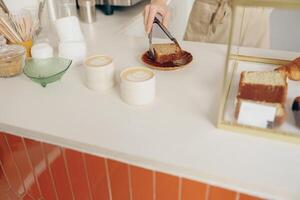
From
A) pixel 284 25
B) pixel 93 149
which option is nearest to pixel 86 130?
pixel 93 149

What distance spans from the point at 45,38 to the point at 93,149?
A: 0.59 m

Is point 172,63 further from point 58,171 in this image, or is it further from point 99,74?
point 58,171

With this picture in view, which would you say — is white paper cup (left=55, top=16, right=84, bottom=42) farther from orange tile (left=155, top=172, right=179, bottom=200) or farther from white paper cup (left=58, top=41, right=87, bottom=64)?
orange tile (left=155, top=172, right=179, bottom=200)

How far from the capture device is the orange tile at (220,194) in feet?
1.85

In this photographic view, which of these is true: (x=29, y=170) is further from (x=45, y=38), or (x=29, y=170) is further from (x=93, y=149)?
(x=45, y=38)

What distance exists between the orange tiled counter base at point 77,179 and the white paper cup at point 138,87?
0.15m

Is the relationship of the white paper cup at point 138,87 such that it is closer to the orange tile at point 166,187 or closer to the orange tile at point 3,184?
the orange tile at point 166,187

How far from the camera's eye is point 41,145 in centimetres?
70

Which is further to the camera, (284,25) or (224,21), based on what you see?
(284,25)

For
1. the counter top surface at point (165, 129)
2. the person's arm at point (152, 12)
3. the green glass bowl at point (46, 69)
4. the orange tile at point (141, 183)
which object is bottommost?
the orange tile at point (141, 183)

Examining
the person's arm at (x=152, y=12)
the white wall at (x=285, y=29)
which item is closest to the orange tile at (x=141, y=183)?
the person's arm at (x=152, y=12)

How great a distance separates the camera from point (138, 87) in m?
0.69

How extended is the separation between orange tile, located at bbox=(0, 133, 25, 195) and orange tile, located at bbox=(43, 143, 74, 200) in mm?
118

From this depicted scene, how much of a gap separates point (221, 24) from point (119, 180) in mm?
867
